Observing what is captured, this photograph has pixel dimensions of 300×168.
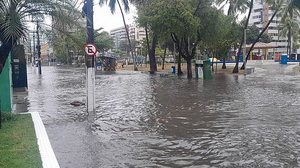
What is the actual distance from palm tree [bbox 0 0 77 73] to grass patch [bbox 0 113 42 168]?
5.43ft

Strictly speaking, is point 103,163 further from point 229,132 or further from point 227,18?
point 227,18

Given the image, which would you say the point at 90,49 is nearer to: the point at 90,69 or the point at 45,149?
the point at 90,69

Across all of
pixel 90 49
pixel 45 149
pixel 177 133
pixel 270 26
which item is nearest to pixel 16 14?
pixel 45 149

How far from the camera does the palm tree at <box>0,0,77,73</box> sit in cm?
955

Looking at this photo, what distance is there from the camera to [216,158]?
24.1 ft

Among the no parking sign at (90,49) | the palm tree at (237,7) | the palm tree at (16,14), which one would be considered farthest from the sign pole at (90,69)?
the palm tree at (237,7)

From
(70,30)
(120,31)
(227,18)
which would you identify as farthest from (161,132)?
(120,31)

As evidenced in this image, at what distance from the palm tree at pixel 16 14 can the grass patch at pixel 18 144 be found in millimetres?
1655

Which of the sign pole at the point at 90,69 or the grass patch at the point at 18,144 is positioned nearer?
the grass patch at the point at 18,144

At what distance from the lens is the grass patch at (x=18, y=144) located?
6.67 meters

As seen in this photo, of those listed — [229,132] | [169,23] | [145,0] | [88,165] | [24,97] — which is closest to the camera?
[88,165]

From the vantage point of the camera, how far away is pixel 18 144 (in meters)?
8.09

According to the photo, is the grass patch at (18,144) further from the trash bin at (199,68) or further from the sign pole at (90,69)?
the trash bin at (199,68)

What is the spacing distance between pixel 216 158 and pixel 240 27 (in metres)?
40.5
